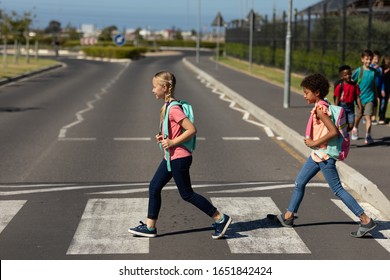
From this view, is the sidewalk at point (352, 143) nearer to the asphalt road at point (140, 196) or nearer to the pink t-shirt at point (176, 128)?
the asphalt road at point (140, 196)

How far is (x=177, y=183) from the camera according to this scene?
303 inches

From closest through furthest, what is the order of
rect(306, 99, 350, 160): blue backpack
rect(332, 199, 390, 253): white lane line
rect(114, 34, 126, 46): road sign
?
rect(332, 199, 390, 253): white lane line → rect(306, 99, 350, 160): blue backpack → rect(114, 34, 126, 46): road sign

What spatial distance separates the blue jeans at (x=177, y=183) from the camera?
7.59m

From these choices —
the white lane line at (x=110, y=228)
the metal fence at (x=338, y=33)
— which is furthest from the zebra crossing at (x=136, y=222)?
the metal fence at (x=338, y=33)

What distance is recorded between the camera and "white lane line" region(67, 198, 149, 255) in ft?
24.0

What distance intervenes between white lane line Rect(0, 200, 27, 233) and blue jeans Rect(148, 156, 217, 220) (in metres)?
1.53

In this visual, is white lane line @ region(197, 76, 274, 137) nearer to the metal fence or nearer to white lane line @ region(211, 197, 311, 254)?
the metal fence

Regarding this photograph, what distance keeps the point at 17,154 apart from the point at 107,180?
9.87 ft

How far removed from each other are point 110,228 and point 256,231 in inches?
56.0

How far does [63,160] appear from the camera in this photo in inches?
512

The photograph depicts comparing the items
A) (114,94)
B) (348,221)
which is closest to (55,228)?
(348,221)

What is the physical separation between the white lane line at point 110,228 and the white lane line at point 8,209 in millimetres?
747

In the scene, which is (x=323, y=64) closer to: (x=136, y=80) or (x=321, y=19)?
(x=321, y=19)

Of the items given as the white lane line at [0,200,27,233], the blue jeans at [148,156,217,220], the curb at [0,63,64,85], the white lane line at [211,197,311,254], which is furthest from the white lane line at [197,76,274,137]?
the blue jeans at [148,156,217,220]
